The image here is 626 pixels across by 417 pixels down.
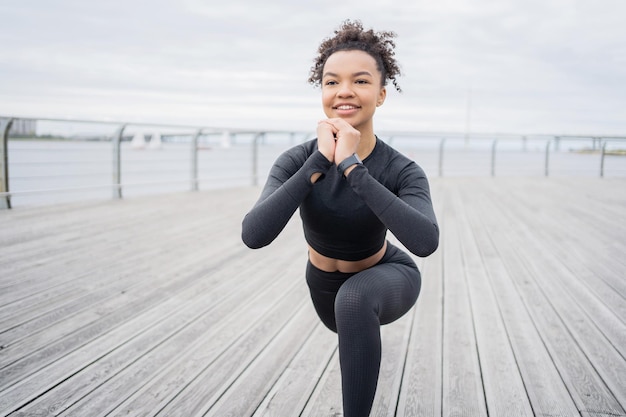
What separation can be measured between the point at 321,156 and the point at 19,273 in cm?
251

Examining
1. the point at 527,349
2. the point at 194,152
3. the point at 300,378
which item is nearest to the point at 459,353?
the point at 527,349

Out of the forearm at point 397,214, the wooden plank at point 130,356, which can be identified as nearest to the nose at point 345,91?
the forearm at point 397,214

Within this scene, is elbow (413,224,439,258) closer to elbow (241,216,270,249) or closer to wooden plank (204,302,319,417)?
elbow (241,216,270,249)

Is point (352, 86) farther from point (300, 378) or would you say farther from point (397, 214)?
point (300, 378)

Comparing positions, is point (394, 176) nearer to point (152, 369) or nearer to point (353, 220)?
point (353, 220)

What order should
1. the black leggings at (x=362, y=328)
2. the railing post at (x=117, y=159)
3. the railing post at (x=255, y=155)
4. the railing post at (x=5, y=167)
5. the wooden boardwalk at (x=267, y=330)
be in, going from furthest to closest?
the railing post at (x=255, y=155) < the railing post at (x=117, y=159) < the railing post at (x=5, y=167) < the wooden boardwalk at (x=267, y=330) < the black leggings at (x=362, y=328)

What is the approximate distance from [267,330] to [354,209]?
1024 mm

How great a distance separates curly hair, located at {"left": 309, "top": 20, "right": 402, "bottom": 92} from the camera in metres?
1.49

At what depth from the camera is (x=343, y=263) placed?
151 centimetres

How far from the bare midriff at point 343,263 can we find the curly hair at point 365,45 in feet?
1.86

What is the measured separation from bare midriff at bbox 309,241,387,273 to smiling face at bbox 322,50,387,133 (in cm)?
41

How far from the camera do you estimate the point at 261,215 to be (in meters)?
1.34

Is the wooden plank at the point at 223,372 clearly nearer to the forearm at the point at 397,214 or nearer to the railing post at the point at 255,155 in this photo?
the forearm at the point at 397,214

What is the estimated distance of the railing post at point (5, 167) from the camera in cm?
511
